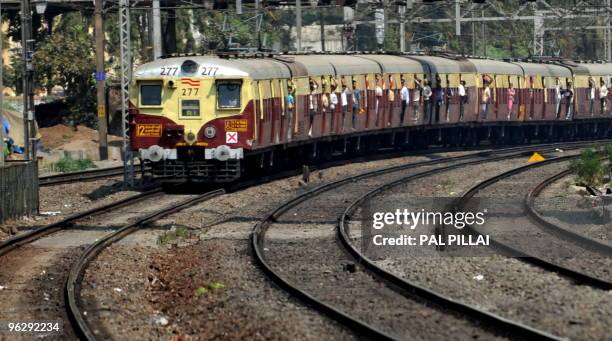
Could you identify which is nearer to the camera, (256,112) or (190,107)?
(190,107)

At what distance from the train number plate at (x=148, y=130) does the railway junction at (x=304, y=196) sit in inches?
1.7

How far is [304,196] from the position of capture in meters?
23.9

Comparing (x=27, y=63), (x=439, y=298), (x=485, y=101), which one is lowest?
(x=439, y=298)

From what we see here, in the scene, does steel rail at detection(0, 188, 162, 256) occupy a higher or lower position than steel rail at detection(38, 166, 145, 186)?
higher

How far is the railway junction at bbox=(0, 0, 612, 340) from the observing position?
1227 centimetres

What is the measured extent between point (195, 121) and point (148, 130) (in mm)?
1059

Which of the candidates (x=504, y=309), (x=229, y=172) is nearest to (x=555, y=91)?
(x=229, y=172)

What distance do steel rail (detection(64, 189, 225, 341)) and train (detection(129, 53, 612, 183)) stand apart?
58.4 inches

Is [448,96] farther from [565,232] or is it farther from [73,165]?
[565,232]

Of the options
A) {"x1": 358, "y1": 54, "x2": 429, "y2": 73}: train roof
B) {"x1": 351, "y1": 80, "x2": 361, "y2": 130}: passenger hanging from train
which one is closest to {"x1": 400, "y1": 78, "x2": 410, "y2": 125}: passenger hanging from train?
{"x1": 358, "y1": 54, "x2": 429, "y2": 73}: train roof

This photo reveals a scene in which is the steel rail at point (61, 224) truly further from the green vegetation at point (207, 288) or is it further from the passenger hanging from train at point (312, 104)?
the passenger hanging from train at point (312, 104)

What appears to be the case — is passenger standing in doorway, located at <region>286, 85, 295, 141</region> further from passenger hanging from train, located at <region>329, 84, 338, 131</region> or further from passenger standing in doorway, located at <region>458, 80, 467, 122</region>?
passenger standing in doorway, located at <region>458, 80, 467, 122</region>

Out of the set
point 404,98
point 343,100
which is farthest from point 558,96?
point 343,100

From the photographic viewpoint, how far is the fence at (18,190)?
21359 millimetres
